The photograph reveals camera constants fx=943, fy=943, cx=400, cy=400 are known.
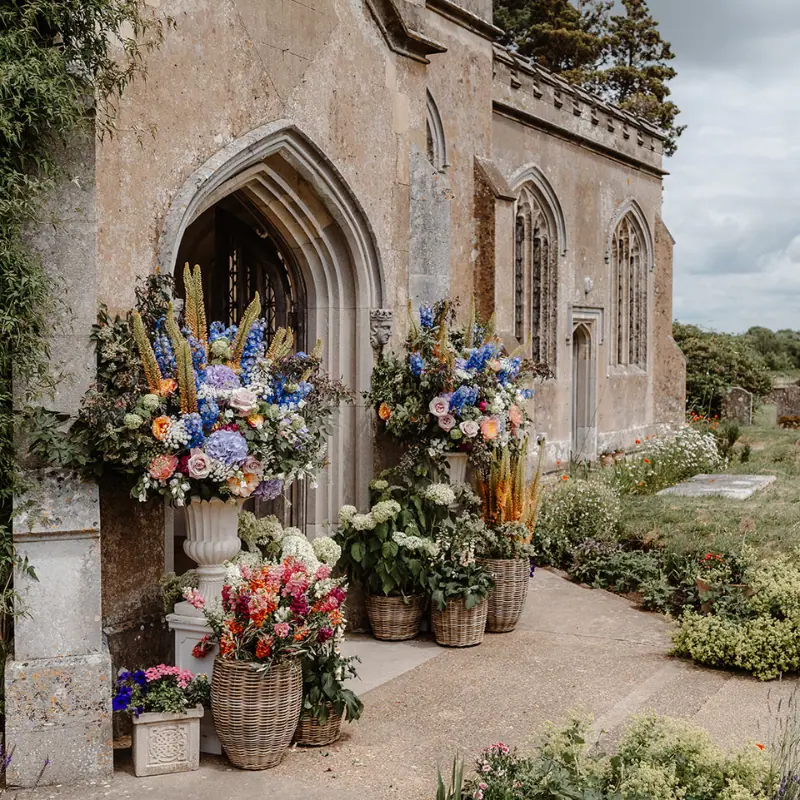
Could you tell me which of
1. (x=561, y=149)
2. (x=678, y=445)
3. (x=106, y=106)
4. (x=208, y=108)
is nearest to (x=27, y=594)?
(x=106, y=106)

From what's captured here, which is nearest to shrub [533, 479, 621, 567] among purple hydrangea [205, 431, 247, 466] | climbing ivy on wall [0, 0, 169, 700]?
purple hydrangea [205, 431, 247, 466]

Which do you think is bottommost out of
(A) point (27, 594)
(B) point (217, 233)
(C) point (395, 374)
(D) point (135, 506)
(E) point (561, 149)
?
(A) point (27, 594)

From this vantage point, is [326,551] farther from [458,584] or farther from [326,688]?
[458,584]

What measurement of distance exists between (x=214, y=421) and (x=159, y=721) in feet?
4.71

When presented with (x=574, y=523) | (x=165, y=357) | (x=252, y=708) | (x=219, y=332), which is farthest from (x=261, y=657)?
(x=574, y=523)

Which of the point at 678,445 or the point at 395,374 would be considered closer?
the point at 395,374

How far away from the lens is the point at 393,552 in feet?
21.1

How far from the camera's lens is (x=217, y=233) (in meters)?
7.63

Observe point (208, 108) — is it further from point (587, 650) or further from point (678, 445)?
point (678, 445)

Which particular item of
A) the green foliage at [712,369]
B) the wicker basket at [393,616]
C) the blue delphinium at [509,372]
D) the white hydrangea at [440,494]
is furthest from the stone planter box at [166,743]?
the green foliage at [712,369]

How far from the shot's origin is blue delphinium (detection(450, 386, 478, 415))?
21.9 feet

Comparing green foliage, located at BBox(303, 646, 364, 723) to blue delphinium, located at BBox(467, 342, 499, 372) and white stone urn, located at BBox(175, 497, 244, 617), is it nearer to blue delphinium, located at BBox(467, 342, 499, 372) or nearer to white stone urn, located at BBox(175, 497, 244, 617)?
white stone urn, located at BBox(175, 497, 244, 617)

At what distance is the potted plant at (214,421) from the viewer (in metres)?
4.50

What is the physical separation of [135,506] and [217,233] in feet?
10.6
